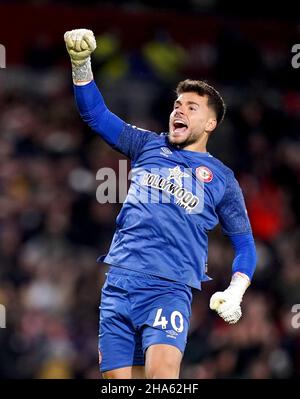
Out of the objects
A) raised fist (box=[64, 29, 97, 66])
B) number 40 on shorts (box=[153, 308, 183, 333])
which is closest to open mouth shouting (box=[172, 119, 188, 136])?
raised fist (box=[64, 29, 97, 66])

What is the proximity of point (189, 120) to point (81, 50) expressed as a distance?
0.82m

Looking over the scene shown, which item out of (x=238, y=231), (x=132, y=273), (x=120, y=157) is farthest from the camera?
(x=120, y=157)

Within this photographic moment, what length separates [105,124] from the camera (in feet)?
19.5

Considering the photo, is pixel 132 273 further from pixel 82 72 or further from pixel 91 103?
pixel 82 72

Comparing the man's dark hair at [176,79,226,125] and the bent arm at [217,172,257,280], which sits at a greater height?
the man's dark hair at [176,79,226,125]

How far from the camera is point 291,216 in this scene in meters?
12.0

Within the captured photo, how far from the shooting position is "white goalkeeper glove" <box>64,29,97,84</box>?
5.71 meters

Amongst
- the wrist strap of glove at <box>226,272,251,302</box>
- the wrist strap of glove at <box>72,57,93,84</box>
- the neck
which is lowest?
the wrist strap of glove at <box>226,272,251,302</box>

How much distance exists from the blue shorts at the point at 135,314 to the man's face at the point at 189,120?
0.93 meters

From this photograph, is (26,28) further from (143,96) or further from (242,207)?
(242,207)

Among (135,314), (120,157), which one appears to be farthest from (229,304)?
(120,157)

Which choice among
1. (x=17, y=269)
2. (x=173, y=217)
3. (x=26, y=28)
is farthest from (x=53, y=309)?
(x=173, y=217)

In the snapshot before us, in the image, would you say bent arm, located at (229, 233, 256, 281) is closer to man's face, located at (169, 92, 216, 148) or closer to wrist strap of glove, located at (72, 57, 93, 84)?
man's face, located at (169, 92, 216, 148)

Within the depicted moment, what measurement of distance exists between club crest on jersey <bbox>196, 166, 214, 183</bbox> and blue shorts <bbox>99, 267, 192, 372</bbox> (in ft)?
2.27
